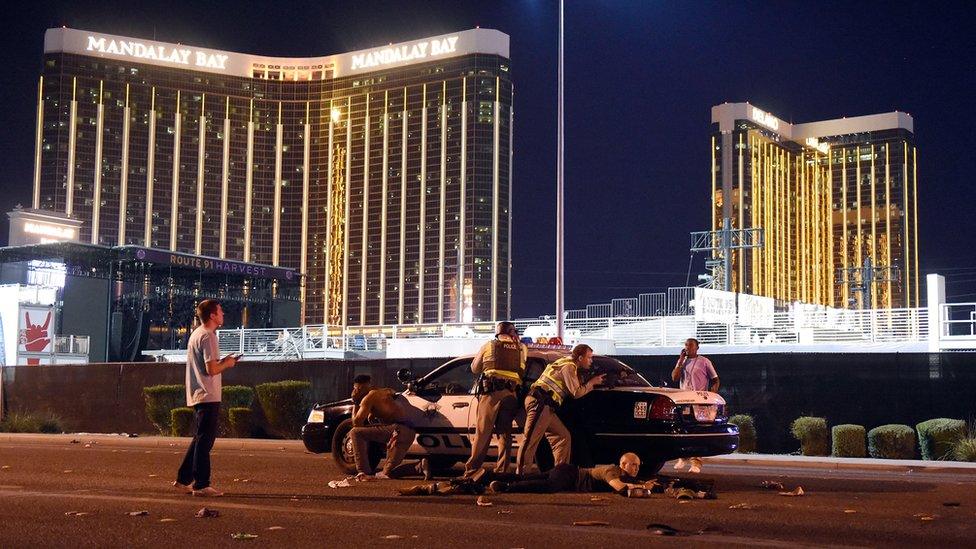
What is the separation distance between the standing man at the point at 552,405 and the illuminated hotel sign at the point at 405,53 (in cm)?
12913

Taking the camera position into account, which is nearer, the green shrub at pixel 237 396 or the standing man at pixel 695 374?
the standing man at pixel 695 374

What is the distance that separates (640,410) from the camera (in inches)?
497

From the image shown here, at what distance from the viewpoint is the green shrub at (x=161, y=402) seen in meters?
26.4

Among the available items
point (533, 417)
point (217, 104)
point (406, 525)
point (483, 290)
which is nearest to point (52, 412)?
point (533, 417)

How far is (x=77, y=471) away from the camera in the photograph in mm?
14234

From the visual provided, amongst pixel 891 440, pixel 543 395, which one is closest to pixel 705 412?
pixel 543 395

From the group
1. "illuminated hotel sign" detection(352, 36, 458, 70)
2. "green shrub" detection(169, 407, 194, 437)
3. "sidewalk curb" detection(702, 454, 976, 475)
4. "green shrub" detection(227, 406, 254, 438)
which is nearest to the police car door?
"sidewalk curb" detection(702, 454, 976, 475)

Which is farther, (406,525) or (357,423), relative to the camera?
(357,423)

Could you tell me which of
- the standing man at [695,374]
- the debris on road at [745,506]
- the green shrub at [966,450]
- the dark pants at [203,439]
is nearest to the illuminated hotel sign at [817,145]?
the green shrub at [966,450]

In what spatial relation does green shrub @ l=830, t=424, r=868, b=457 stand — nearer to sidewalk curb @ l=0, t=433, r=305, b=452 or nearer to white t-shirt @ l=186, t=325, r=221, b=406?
sidewalk curb @ l=0, t=433, r=305, b=452

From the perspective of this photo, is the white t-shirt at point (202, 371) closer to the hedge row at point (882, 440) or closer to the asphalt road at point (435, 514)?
the asphalt road at point (435, 514)

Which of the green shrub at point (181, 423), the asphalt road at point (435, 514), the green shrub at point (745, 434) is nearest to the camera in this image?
the asphalt road at point (435, 514)

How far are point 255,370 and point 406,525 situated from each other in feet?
60.4

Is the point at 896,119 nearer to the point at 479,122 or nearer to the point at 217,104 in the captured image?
the point at 479,122
